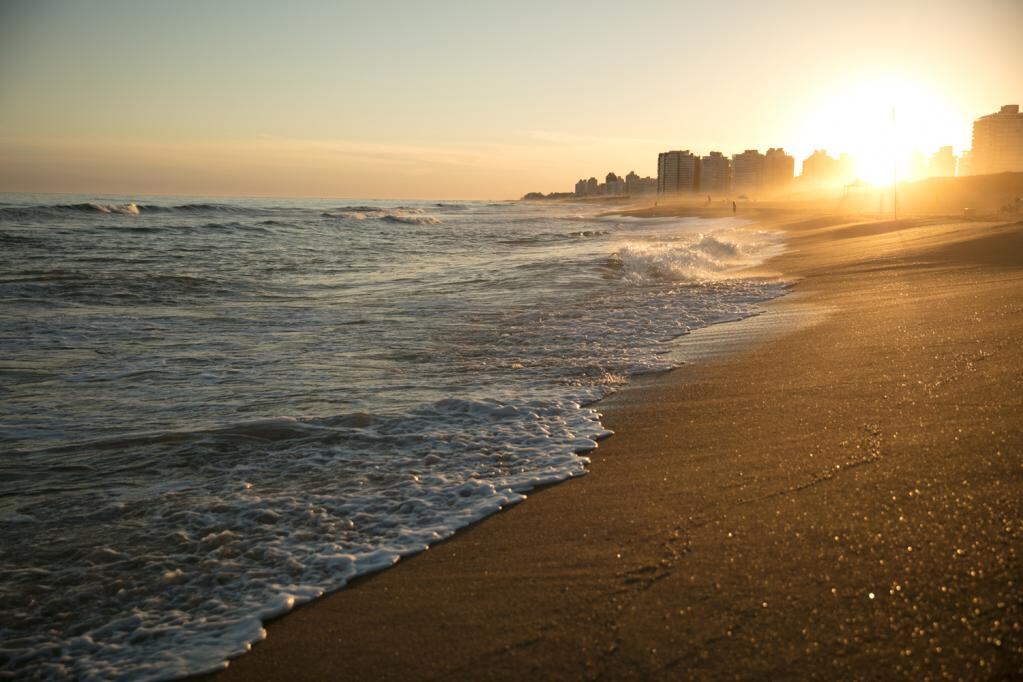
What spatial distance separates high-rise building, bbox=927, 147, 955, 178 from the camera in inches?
4795

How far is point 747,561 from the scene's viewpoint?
273 centimetres

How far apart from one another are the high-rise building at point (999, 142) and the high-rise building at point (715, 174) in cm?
7658

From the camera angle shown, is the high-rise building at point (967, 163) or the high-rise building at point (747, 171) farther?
the high-rise building at point (747, 171)

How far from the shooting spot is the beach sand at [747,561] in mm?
2229

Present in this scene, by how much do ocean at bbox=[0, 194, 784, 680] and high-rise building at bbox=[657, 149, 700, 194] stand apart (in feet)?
541

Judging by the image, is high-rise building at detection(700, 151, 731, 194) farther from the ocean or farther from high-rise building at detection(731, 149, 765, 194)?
the ocean

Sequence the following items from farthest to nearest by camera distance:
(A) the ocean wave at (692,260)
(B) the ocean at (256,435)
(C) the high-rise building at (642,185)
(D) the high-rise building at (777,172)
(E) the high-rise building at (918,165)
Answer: (C) the high-rise building at (642,185) → (D) the high-rise building at (777,172) → (E) the high-rise building at (918,165) → (A) the ocean wave at (692,260) → (B) the ocean at (256,435)

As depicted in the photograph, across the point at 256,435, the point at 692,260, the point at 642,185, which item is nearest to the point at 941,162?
the point at 642,185

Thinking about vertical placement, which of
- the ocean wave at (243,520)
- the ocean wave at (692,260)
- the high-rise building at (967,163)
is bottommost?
the ocean wave at (243,520)

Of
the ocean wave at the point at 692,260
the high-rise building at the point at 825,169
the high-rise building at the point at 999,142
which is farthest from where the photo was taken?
the high-rise building at the point at 825,169

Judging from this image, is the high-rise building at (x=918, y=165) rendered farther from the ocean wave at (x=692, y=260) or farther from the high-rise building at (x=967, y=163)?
the ocean wave at (x=692, y=260)

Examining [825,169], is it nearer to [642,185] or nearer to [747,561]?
[642,185]

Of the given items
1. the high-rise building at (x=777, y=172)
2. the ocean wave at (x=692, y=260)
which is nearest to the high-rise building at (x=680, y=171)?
the high-rise building at (x=777, y=172)

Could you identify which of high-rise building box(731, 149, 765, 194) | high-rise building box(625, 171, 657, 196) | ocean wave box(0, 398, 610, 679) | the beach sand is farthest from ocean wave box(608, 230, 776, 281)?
high-rise building box(625, 171, 657, 196)
